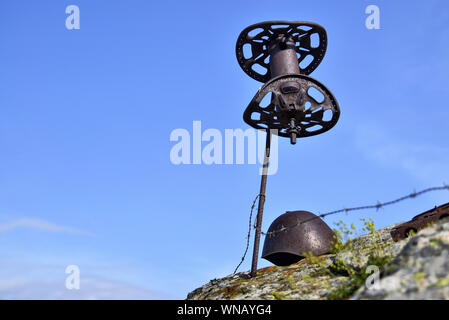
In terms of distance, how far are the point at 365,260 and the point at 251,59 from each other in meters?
6.50

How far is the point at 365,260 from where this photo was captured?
21.5 ft

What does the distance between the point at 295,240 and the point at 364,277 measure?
3946 mm

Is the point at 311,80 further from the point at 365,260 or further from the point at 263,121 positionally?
the point at 365,260

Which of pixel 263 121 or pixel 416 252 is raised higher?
pixel 263 121

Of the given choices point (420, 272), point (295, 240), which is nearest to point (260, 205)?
point (295, 240)

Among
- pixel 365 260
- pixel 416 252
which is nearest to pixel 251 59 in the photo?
pixel 365 260

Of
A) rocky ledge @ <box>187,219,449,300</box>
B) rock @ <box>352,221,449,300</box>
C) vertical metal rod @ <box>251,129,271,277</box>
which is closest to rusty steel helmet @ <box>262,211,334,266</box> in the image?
rocky ledge @ <box>187,219,449,300</box>

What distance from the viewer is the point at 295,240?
31.6 ft

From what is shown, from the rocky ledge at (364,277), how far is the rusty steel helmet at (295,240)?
0.56 meters

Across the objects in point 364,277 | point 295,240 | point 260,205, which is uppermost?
point 260,205

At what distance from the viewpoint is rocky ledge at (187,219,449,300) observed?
4.15 meters

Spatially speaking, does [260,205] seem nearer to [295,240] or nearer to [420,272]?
[295,240]

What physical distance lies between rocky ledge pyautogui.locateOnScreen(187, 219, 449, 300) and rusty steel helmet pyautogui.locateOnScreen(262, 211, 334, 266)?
0.56m
